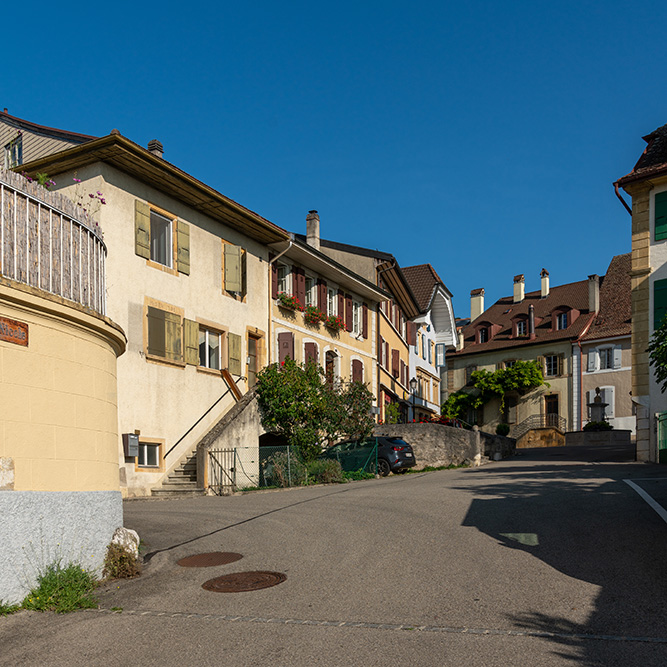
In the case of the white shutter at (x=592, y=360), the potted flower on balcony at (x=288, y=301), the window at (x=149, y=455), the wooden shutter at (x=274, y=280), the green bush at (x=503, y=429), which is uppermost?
the wooden shutter at (x=274, y=280)

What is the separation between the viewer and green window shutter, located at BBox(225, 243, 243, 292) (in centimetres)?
2403

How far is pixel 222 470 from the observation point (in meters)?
20.7

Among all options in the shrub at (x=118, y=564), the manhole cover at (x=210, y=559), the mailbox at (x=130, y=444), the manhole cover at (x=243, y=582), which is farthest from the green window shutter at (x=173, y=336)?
the manhole cover at (x=243, y=582)

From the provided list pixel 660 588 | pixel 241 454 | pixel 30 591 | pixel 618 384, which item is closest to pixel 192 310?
pixel 241 454

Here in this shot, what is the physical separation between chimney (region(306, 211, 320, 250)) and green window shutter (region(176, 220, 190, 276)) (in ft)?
38.6

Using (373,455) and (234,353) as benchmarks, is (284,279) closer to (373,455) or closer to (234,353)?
(234,353)

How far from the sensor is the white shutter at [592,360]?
51.8 meters

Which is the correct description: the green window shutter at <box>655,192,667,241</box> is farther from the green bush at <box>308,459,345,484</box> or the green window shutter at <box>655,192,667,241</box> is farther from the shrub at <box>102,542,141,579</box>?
the shrub at <box>102,542,141,579</box>

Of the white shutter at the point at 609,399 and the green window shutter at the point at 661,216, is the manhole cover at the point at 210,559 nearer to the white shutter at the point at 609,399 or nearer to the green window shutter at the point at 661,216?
the green window shutter at the point at 661,216

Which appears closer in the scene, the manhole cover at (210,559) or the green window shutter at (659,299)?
the manhole cover at (210,559)

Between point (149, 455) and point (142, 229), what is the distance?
5967 millimetres

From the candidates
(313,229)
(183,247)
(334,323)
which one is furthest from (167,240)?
(313,229)

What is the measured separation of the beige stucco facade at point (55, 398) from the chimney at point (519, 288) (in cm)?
5562

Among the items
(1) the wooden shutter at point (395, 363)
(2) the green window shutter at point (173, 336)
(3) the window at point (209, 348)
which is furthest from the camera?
(1) the wooden shutter at point (395, 363)
